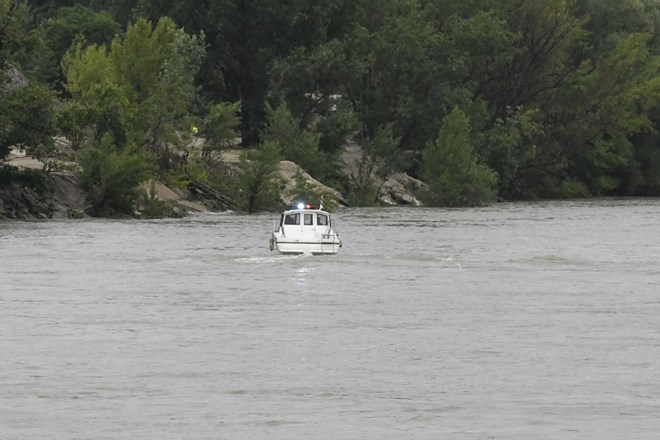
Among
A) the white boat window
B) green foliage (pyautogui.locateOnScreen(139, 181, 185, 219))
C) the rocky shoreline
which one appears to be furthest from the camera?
green foliage (pyautogui.locateOnScreen(139, 181, 185, 219))

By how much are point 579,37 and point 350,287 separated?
8254cm

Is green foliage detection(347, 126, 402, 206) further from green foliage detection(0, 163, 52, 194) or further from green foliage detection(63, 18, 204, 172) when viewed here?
green foliage detection(0, 163, 52, 194)

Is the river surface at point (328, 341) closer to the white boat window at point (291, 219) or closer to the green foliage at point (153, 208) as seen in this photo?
the white boat window at point (291, 219)

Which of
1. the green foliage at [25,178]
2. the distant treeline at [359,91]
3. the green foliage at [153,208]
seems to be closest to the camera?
the green foliage at [25,178]

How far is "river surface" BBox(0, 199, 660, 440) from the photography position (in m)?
22.1

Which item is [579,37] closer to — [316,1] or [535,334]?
[316,1]

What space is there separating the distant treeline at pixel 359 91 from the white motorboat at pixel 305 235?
21035 millimetres

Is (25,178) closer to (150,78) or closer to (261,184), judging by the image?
(261,184)

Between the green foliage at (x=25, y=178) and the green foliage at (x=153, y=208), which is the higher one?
the green foliage at (x=25, y=178)

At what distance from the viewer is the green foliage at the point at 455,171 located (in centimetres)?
9544

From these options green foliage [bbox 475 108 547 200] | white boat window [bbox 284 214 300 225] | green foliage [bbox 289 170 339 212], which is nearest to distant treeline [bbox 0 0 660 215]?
green foliage [bbox 475 108 547 200]

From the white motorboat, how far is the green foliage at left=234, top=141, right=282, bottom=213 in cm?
3120

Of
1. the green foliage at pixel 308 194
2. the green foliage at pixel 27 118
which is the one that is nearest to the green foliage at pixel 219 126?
the green foliage at pixel 308 194

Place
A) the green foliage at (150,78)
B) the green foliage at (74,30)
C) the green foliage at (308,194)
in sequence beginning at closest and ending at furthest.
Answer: the green foliage at (308,194), the green foliage at (150,78), the green foliage at (74,30)
